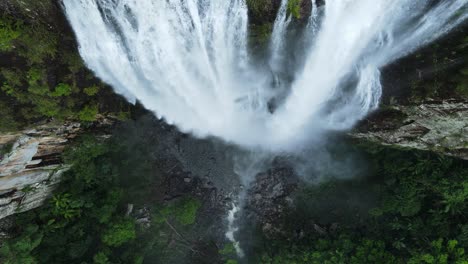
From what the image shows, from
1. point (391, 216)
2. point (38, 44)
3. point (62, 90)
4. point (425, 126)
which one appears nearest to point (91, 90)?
point (62, 90)

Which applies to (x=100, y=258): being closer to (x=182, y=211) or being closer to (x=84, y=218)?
(x=84, y=218)

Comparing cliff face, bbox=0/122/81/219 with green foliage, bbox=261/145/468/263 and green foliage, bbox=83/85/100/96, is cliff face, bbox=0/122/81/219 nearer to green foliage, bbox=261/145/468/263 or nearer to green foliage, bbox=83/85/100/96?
green foliage, bbox=83/85/100/96

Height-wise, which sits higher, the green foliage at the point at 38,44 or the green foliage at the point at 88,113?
the green foliage at the point at 38,44

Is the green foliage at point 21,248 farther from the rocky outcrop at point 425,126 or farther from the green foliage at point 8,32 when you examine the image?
the rocky outcrop at point 425,126

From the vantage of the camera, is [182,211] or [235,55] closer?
[235,55]

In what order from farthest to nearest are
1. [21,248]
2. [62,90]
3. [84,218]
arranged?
1. [84,218]
2. [21,248]
3. [62,90]

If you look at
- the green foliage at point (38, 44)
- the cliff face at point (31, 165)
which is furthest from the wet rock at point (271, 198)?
the green foliage at point (38, 44)

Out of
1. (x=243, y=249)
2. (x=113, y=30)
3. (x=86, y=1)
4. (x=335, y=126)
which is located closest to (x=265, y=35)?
(x=113, y=30)
